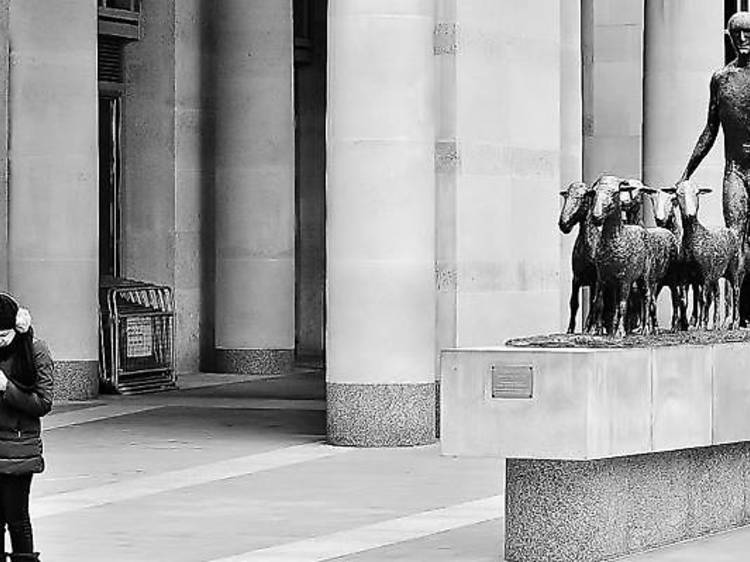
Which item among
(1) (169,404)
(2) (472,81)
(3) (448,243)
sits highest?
(2) (472,81)

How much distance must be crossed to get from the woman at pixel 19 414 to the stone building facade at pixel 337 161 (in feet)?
30.0

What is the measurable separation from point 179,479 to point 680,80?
13571 millimetres

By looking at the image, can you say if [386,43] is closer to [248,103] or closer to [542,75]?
[542,75]

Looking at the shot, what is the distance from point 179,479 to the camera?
18.5m

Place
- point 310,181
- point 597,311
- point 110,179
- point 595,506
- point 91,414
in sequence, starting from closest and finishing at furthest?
point 595,506, point 597,311, point 91,414, point 110,179, point 310,181

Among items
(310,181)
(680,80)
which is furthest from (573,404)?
Result: (310,181)

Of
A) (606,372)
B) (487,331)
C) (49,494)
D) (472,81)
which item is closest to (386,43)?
(472,81)

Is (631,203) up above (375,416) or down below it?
above

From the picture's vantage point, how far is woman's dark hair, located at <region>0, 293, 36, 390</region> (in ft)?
39.5

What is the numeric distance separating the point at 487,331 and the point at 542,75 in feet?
9.57

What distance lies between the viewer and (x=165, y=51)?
104ft

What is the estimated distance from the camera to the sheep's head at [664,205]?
50.8 feet

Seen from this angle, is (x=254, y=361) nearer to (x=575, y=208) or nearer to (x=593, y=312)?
(x=593, y=312)

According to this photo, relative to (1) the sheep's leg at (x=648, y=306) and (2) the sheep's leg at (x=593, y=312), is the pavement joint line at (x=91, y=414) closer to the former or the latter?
(2) the sheep's leg at (x=593, y=312)
